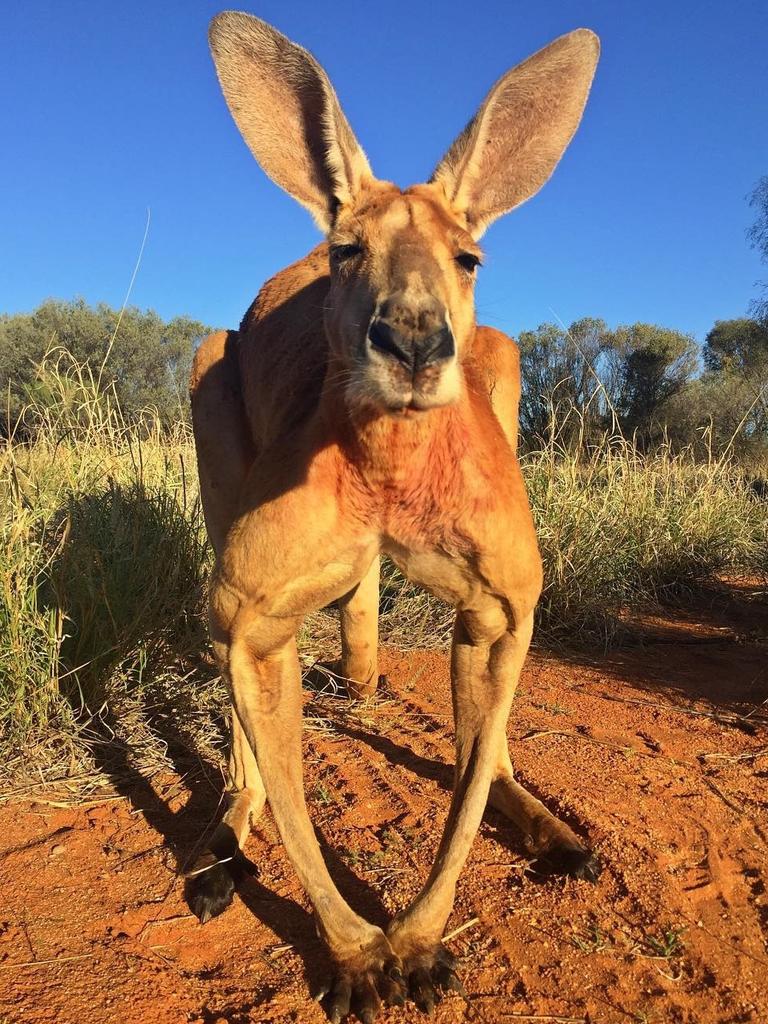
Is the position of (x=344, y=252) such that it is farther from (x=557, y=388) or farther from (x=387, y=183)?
(x=557, y=388)

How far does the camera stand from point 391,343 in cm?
210

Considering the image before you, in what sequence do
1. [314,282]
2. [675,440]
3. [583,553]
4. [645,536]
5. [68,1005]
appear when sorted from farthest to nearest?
[675,440]
[645,536]
[583,553]
[314,282]
[68,1005]

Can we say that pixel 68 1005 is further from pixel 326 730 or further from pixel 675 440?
pixel 675 440

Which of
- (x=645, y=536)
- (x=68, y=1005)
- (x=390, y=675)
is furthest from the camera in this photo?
(x=645, y=536)

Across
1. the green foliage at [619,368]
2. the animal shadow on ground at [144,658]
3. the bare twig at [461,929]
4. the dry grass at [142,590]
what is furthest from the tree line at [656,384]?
the bare twig at [461,929]

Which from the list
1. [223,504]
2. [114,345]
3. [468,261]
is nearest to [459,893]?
[223,504]

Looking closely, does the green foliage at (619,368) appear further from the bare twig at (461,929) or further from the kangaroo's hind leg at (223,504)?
the bare twig at (461,929)

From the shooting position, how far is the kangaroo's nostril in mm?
2080

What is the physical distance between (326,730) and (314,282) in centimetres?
236

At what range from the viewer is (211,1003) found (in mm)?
2293

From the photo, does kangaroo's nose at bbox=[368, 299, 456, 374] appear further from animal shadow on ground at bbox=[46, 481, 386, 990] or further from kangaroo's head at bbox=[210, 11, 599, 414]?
animal shadow on ground at bbox=[46, 481, 386, 990]

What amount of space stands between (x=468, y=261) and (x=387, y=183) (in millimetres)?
509

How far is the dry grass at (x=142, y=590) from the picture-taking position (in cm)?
369

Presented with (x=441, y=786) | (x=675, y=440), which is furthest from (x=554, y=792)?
(x=675, y=440)
